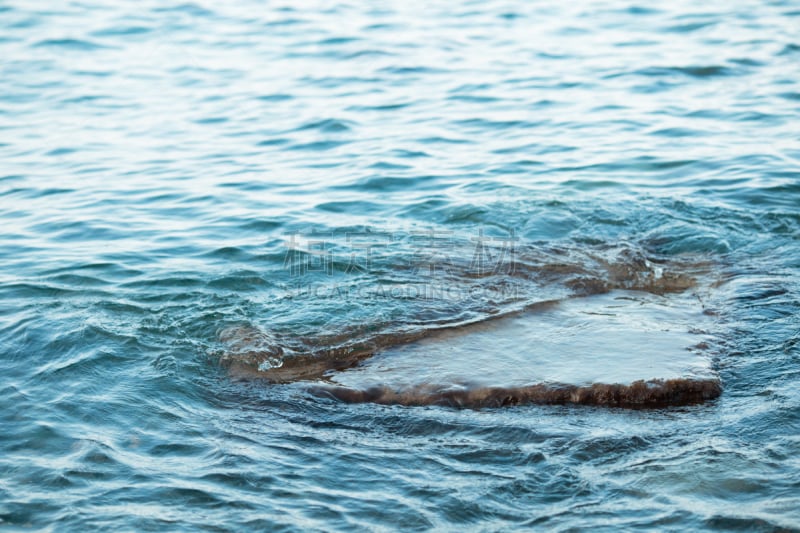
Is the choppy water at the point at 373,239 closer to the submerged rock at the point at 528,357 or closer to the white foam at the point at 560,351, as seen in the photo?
the submerged rock at the point at 528,357

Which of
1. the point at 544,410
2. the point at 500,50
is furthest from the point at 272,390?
the point at 500,50

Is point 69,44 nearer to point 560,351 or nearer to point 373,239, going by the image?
point 373,239

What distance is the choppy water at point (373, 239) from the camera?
13.3 feet

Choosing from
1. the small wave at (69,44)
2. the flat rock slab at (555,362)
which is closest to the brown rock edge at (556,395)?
the flat rock slab at (555,362)

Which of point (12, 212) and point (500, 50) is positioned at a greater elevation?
point (500, 50)

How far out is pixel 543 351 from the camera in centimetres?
528

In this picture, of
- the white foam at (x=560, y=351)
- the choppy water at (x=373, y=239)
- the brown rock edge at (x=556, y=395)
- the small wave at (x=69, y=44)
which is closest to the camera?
the choppy water at (x=373, y=239)

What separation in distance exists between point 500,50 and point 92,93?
580 centimetres

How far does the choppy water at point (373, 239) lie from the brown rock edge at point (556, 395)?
9 centimetres

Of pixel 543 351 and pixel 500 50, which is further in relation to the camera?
pixel 500 50

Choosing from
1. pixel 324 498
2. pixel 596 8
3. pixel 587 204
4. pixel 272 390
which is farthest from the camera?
pixel 596 8

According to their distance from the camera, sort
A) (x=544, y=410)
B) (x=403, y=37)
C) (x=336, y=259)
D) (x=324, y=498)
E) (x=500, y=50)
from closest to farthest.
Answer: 1. (x=324, y=498)
2. (x=544, y=410)
3. (x=336, y=259)
4. (x=500, y=50)
5. (x=403, y=37)

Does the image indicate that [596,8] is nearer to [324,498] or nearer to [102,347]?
[102,347]

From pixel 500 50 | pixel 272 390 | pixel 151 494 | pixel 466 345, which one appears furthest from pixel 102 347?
pixel 500 50
